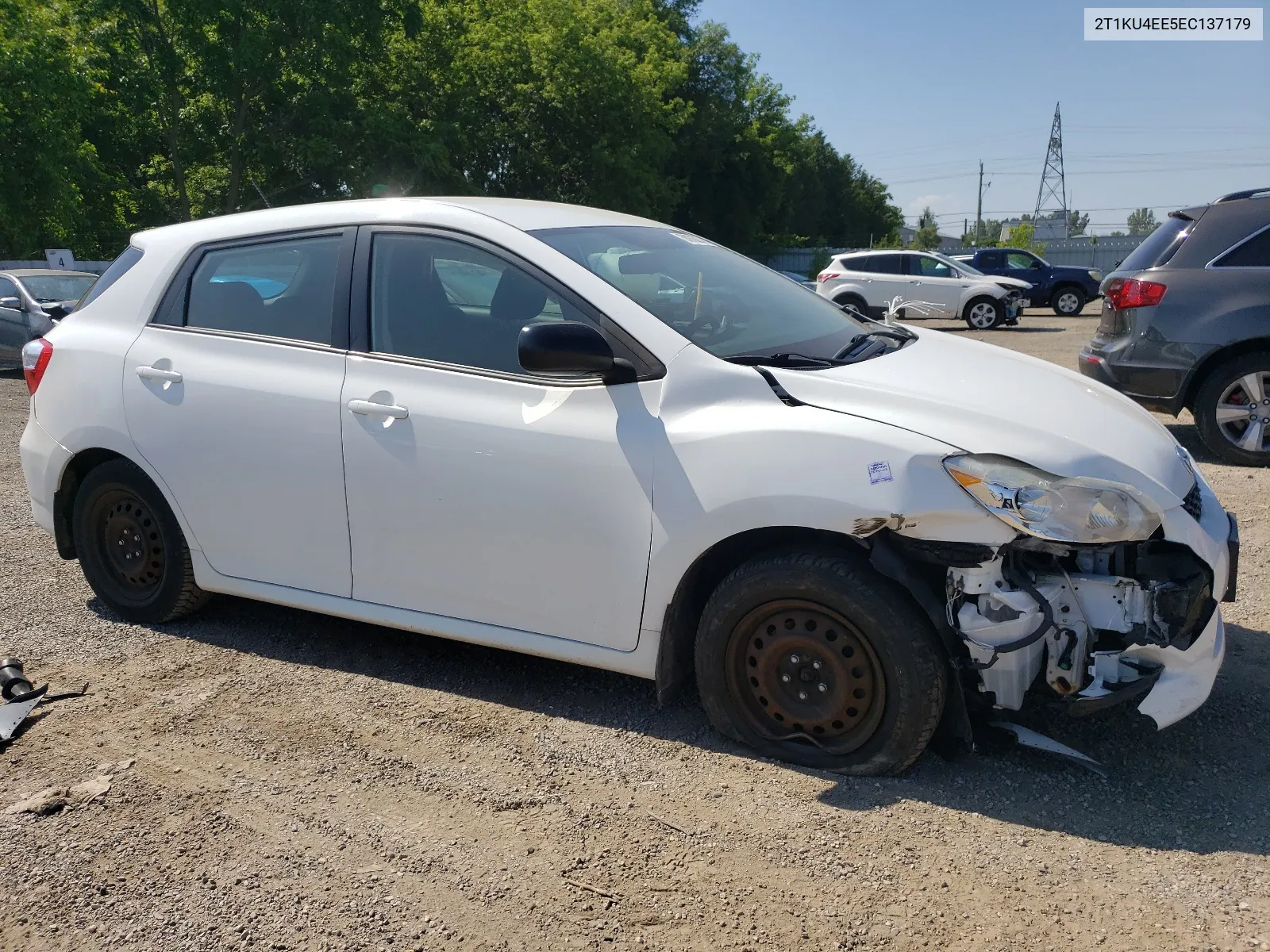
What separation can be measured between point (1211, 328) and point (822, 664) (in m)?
5.75

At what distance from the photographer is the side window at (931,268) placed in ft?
76.4

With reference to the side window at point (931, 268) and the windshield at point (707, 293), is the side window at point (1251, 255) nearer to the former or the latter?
Result: the windshield at point (707, 293)

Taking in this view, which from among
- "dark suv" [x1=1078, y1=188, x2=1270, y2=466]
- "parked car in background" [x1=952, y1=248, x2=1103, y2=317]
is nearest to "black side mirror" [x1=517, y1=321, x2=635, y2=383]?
"dark suv" [x1=1078, y1=188, x2=1270, y2=466]

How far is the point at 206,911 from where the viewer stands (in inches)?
102

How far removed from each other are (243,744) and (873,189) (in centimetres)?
8941

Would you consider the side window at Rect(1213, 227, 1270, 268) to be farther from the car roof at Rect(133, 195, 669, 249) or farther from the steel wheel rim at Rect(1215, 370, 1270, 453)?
the car roof at Rect(133, 195, 669, 249)

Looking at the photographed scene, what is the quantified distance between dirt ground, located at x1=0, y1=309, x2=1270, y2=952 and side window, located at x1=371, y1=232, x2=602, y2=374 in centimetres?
126

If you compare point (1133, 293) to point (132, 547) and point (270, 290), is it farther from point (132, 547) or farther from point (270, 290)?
point (132, 547)

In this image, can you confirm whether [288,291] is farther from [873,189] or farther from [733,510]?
[873,189]

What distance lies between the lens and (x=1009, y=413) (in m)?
3.05

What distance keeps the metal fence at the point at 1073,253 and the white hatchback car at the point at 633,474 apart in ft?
139

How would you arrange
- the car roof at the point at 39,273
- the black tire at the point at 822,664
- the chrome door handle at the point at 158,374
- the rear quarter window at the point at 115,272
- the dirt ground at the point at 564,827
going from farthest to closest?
the car roof at the point at 39,273, the rear quarter window at the point at 115,272, the chrome door handle at the point at 158,374, the black tire at the point at 822,664, the dirt ground at the point at 564,827

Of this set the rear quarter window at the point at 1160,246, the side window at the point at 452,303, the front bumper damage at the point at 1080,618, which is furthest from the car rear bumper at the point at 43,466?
the rear quarter window at the point at 1160,246

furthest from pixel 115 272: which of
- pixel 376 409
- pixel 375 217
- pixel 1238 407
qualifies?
pixel 1238 407
